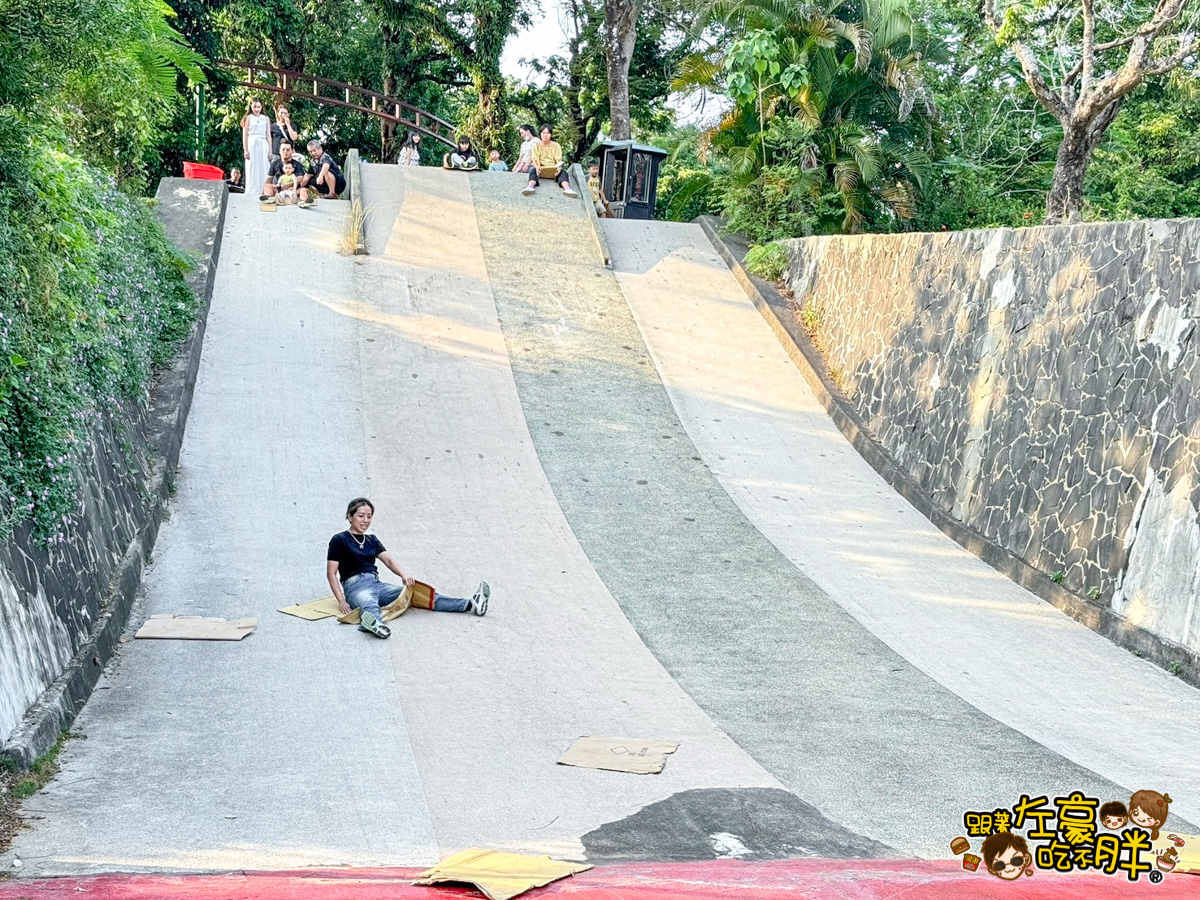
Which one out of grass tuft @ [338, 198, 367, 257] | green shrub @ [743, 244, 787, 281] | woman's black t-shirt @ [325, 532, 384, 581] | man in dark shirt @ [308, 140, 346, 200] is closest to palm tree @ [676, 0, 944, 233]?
green shrub @ [743, 244, 787, 281]

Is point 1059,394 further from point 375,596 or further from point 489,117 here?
point 489,117

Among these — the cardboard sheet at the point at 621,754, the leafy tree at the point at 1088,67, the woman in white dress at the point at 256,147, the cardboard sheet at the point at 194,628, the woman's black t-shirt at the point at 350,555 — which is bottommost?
the cardboard sheet at the point at 621,754

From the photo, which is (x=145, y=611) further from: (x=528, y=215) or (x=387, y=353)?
(x=528, y=215)

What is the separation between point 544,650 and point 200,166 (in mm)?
15489

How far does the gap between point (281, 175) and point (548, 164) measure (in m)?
4.77

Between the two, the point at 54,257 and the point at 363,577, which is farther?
the point at 363,577

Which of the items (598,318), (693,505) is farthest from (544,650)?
(598,318)

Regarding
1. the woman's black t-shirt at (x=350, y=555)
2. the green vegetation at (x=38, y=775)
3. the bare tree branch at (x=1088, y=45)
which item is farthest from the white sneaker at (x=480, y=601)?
the bare tree branch at (x=1088, y=45)

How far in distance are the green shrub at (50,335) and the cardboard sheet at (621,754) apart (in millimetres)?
3344

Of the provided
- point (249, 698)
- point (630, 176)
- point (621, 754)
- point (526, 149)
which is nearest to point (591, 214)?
point (526, 149)

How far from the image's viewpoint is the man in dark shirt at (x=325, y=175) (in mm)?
20984

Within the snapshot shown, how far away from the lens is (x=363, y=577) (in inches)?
373

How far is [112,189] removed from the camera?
13.2m

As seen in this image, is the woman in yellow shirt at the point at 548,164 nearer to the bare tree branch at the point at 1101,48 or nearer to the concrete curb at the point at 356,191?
the concrete curb at the point at 356,191
